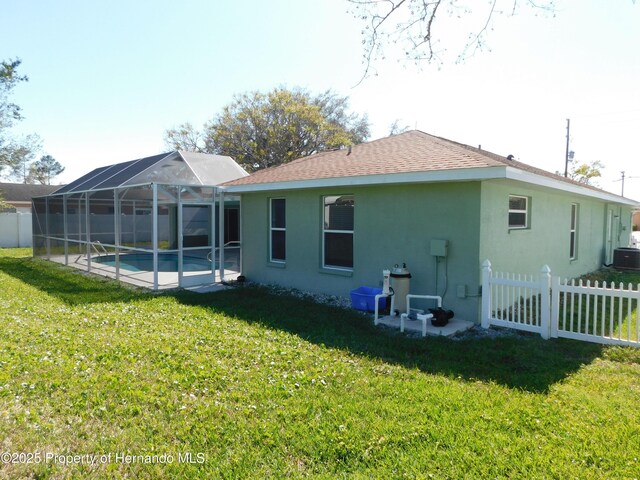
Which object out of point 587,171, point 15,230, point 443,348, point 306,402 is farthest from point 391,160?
point 587,171

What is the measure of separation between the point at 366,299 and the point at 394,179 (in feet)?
7.33

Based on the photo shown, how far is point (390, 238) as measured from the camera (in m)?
8.23

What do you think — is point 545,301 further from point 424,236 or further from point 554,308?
point 424,236

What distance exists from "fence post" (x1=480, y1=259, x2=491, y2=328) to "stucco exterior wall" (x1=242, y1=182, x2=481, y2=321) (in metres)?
0.25

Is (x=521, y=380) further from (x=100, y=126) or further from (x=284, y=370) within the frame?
(x=100, y=126)

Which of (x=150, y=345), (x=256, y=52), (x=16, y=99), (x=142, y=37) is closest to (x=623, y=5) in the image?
(x=150, y=345)

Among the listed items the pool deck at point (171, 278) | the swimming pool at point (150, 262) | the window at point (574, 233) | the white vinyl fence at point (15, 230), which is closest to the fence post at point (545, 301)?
the window at point (574, 233)

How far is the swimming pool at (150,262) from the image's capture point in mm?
14599

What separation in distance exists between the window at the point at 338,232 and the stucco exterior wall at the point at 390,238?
143 mm

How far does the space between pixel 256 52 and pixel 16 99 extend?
1495 cm

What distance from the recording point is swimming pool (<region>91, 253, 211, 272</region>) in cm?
1460

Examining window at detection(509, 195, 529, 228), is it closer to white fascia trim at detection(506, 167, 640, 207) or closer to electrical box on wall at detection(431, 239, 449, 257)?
white fascia trim at detection(506, 167, 640, 207)

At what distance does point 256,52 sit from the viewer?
11852mm

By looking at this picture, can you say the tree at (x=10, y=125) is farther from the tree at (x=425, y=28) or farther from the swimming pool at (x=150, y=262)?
the tree at (x=425, y=28)
